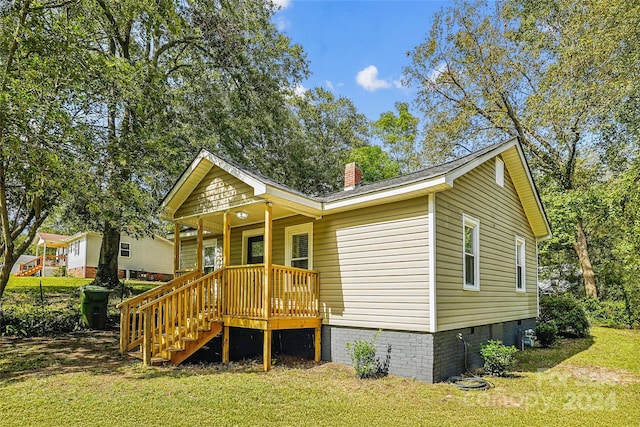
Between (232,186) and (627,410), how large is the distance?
7.82 metres

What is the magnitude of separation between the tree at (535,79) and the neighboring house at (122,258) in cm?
1933

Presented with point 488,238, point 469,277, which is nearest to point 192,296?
point 469,277

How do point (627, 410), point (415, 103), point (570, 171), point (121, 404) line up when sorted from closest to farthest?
point (121, 404) < point (627, 410) < point (570, 171) < point (415, 103)

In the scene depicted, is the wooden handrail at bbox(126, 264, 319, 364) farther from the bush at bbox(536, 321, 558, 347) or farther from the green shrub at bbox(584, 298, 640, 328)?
the green shrub at bbox(584, 298, 640, 328)

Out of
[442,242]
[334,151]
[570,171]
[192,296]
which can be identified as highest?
[334,151]

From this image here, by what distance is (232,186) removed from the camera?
879 cm

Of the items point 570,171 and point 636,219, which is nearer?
point 636,219

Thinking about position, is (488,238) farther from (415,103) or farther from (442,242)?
(415,103)

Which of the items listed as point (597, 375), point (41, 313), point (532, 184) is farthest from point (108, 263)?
point (597, 375)

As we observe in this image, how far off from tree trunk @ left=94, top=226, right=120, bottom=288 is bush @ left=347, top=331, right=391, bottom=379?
11536mm

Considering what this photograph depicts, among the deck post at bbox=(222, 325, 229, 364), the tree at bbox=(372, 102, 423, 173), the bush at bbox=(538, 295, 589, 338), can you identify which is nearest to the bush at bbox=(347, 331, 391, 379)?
the deck post at bbox=(222, 325, 229, 364)

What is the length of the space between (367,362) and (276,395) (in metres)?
1.94

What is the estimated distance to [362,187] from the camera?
9352 mm

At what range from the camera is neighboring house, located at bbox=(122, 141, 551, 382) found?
7.31 metres
